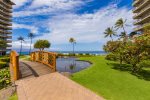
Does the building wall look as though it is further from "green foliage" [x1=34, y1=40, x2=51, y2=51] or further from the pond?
the pond

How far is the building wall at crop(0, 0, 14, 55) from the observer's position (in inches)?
3578

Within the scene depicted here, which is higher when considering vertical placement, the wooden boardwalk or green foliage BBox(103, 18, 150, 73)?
green foliage BBox(103, 18, 150, 73)

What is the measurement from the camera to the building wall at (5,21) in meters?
90.9

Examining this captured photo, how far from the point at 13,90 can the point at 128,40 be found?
18.0 metres

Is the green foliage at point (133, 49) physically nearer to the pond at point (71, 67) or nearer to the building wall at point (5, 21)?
the pond at point (71, 67)

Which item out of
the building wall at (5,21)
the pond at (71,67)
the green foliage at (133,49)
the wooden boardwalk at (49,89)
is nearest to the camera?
the wooden boardwalk at (49,89)

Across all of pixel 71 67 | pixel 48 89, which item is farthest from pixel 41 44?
Result: pixel 48 89

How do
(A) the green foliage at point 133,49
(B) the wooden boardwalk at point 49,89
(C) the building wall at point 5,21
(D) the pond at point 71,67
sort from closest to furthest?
(B) the wooden boardwalk at point 49,89
(A) the green foliage at point 133,49
(D) the pond at point 71,67
(C) the building wall at point 5,21

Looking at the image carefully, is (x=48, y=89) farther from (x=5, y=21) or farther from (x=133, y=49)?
(x=5, y=21)

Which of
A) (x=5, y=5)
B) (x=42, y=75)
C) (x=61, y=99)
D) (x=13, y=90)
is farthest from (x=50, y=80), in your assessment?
(x=5, y=5)

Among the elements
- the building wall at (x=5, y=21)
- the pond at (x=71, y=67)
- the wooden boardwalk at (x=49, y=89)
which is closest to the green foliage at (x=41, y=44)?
the building wall at (x=5, y=21)

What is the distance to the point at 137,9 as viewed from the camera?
258 feet

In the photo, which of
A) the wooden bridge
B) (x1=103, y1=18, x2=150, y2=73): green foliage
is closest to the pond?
(x1=103, y1=18, x2=150, y2=73): green foliage

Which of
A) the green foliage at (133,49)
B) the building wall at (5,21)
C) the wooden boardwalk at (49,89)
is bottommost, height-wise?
the wooden boardwalk at (49,89)
